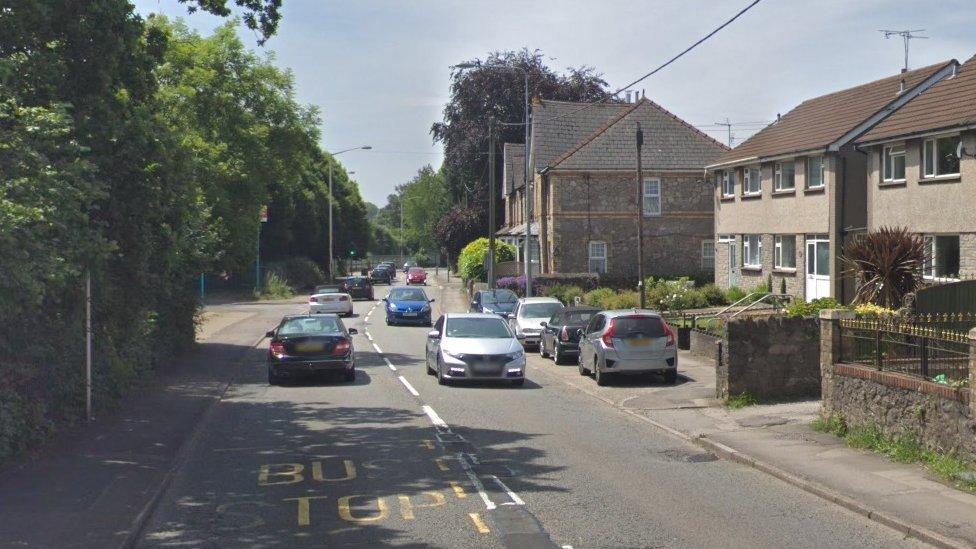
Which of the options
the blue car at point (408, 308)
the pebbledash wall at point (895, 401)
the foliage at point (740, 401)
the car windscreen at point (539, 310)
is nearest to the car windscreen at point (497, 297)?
the blue car at point (408, 308)

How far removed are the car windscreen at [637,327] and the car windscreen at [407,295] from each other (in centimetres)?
2159

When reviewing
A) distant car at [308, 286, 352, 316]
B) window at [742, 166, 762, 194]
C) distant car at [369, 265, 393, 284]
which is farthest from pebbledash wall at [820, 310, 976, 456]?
distant car at [369, 265, 393, 284]

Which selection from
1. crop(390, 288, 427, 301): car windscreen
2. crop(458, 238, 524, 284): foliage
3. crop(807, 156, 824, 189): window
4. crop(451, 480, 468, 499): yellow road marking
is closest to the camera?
crop(451, 480, 468, 499): yellow road marking

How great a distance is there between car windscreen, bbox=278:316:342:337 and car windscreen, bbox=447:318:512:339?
8.01 ft

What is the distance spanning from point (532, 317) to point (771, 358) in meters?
13.3

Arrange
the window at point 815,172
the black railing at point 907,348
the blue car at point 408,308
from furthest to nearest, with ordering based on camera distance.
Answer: the blue car at point 408,308 → the window at point 815,172 → the black railing at point 907,348

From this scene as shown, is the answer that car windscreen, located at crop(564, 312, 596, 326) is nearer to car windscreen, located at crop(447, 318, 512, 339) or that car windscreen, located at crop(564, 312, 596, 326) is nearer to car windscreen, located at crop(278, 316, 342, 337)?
car windscreen, located at crop(447, 318, 512, 339)

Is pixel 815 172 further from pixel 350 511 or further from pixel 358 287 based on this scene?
pixel 358 287

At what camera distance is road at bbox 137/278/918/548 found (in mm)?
8508

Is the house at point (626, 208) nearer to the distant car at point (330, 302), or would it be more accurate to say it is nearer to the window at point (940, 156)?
the distant car at point (330, 302)

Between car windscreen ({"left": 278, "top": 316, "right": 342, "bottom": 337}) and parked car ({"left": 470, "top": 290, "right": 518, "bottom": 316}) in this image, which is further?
parked car ({"left": 470, "top": 290, "right": 518, "bottom": 316})

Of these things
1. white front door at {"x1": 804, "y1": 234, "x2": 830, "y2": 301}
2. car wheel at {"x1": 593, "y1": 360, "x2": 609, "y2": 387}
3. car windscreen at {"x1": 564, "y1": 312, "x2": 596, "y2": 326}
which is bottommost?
car wheel at {"x1": 593, "y1": 360, "x2": 609, "y2": 387}

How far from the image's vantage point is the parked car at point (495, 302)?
36656 millimetres

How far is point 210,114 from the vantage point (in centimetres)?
3169
